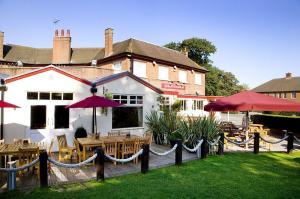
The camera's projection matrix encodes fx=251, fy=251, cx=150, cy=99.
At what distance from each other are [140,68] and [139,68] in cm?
15

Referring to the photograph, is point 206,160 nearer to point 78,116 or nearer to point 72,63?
point 78,116

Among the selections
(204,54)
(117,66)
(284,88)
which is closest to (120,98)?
(117,66)

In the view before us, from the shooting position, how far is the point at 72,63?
32.6m

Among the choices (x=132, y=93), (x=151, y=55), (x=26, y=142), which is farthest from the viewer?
(x=151, y=55)

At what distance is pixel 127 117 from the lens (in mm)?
14586

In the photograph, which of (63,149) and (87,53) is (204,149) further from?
(87,53)

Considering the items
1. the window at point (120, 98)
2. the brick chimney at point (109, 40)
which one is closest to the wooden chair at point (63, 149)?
the window at point (120, 98)

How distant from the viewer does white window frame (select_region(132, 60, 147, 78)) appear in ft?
85.8

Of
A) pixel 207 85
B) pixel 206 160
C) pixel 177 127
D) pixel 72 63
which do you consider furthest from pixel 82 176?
pixel 207 85

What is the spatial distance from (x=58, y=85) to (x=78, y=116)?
1827 millimetres

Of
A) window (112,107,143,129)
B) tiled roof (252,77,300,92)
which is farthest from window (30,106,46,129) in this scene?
tiled roof (252,77,300,92)

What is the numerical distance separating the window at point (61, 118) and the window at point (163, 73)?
1723 cm

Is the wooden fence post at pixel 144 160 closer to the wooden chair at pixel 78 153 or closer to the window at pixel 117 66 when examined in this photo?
the wooden chair at pixel 78 153

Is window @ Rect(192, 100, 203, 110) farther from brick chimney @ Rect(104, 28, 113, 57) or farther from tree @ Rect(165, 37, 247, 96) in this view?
tree @ Rect(165, 37, 247, 96)
